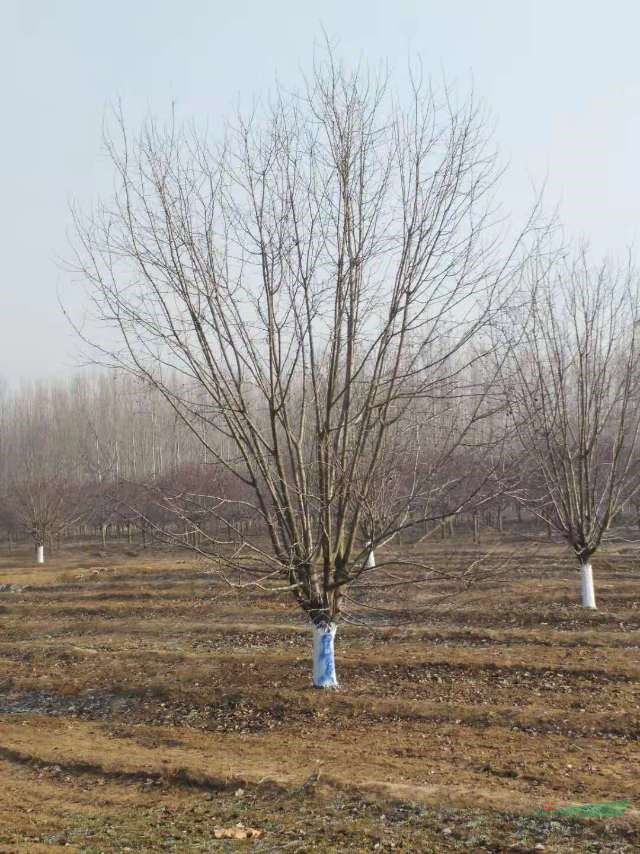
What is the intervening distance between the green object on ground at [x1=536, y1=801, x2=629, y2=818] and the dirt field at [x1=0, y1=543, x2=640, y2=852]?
5 cm

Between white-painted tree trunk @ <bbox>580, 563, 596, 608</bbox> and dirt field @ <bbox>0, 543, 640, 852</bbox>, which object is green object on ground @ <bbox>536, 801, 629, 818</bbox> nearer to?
dirt field @ <bbox>0, 543, 640, 852</bbox>

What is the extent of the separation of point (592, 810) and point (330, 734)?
2.80 metres

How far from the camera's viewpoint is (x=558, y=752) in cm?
620

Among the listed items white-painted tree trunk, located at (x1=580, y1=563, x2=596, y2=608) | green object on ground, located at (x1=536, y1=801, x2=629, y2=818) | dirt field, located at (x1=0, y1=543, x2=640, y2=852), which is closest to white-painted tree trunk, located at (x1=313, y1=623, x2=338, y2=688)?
dirt field, located at (x1=0, y1=543, x2=640, y2=852)

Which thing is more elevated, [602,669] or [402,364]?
[402,364]

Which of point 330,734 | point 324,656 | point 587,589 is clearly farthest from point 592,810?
point 587,589

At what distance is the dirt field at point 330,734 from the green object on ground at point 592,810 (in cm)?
5

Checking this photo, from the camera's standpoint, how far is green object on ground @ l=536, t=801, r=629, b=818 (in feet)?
15.1

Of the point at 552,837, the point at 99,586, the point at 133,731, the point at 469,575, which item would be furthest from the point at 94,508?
the point at 552,837

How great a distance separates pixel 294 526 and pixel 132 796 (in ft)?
8.20

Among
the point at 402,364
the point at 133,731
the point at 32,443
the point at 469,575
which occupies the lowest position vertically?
the point at 133,731

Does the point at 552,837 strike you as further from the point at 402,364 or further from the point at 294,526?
the point at 402,364

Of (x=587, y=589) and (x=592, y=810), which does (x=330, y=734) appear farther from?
(x=587, y=589)

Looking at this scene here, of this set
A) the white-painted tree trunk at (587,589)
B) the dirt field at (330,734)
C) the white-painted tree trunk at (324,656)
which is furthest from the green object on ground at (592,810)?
the white-painted tree trunk at (587,589)
